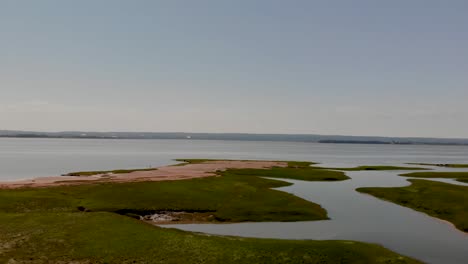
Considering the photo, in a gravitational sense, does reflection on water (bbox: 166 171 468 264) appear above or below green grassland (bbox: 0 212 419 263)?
below

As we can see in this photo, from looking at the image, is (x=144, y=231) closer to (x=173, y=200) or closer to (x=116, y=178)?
(x=173, y=200)

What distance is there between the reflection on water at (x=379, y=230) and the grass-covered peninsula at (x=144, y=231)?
3057 mm

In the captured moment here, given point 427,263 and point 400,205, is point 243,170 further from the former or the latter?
point 427,263

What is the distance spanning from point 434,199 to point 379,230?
21.8 metres

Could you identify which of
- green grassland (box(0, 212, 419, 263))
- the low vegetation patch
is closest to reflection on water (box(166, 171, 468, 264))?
the low vegetation patch

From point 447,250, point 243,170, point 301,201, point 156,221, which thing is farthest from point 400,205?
point 243,170

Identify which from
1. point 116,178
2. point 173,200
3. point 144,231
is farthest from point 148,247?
point 116,178

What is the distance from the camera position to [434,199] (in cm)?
6291

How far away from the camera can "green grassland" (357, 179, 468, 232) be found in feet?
174

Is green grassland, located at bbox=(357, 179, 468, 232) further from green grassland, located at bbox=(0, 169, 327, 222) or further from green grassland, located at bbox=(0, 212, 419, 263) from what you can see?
green grassland, located at bbox=(0, 212, 419, 263)

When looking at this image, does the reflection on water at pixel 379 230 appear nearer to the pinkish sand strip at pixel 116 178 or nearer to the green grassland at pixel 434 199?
the green grassland at pixel 434 199

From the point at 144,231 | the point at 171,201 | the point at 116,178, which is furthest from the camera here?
the point at 116,178

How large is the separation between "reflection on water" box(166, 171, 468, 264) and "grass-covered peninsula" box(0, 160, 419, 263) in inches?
120

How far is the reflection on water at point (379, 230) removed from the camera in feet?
128
